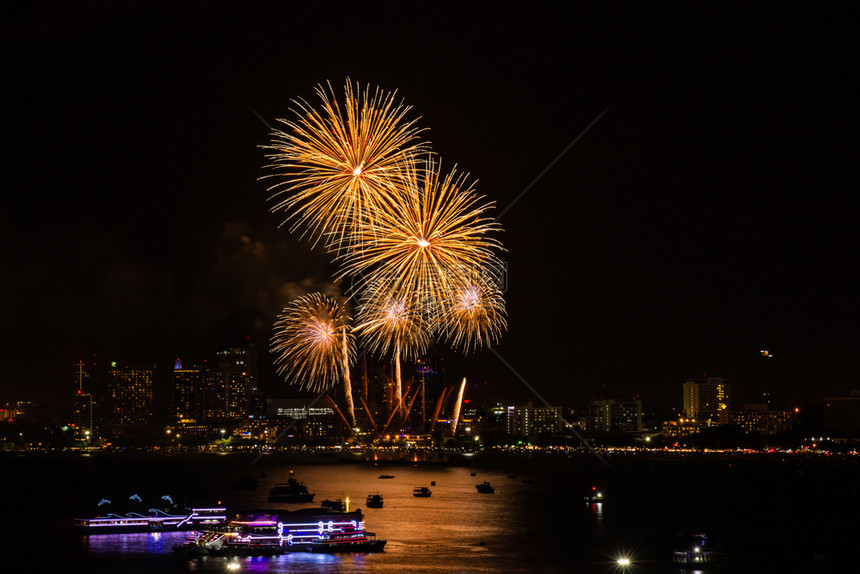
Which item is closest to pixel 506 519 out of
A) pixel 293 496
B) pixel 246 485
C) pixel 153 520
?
pixel 293 496

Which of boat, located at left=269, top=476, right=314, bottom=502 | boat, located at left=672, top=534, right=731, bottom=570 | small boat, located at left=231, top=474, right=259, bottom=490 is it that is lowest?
small boat, located at left=231, top=474, right=259, bottom=490

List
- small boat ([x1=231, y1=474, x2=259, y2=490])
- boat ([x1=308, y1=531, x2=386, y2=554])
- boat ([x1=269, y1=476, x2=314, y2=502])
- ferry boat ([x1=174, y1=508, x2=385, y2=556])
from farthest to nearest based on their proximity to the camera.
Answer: small boat ([x1=231, y1=474, x2=259, y2=490])
boat ([x1=269, y1=476, x2=314, y2=502])
boat ([x1=308, y1=531, x2=386, y2=554])
ferry boat ([x1=174, y1=508, x2=385, y2=556])

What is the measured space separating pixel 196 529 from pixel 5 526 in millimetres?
13186

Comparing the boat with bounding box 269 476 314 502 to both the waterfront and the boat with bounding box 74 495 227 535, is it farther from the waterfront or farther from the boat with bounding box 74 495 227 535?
the boat with bounding box 74 495 227 535

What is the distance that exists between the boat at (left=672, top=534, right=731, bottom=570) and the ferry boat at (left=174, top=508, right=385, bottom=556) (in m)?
13.8

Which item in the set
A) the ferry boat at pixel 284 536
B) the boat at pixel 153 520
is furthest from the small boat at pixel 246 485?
the ferry boat at pixel 284 536

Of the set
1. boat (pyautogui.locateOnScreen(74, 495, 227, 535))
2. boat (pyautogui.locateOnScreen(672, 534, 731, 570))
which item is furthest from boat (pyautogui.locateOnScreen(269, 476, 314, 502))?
boat (pyautogui.locateOnScreen(672, 534, 731, 570))

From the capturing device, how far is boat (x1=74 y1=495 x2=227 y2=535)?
5231 centimetres

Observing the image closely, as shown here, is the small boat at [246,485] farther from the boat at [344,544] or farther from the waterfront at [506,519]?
the boat at [344,544]

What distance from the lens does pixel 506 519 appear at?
202ft

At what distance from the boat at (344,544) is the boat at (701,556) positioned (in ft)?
45.1

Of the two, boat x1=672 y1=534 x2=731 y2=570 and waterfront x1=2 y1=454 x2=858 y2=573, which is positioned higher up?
boat x1=672 y1=534 x2=731 y2=570

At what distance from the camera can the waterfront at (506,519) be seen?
42750mm

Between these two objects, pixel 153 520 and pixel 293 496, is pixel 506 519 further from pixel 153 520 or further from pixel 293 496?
pixel 153 520
